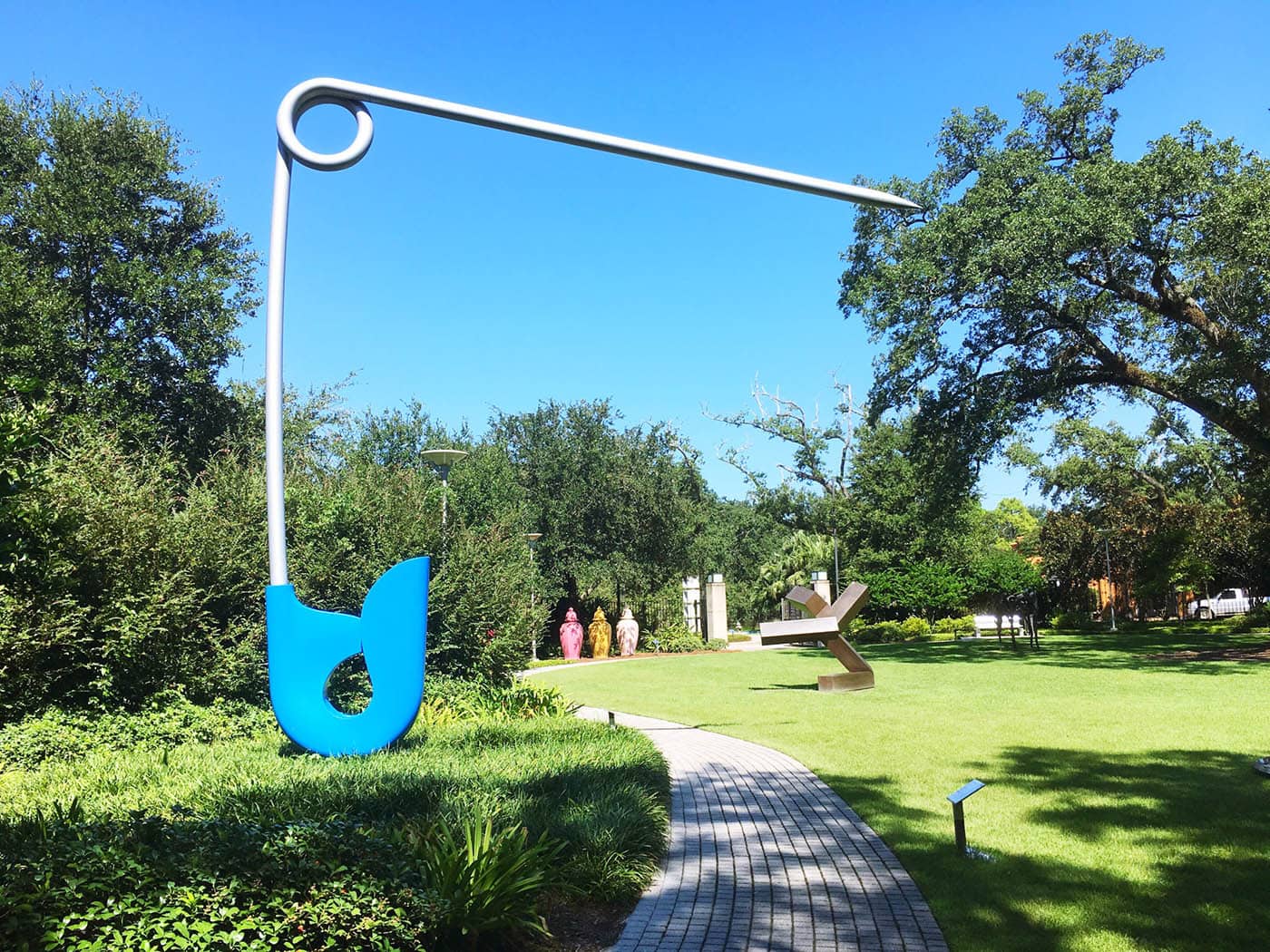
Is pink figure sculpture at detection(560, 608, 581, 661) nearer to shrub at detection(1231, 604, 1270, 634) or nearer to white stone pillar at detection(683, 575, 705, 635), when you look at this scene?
white stone pillar at detection(683, 575, 705, 635)

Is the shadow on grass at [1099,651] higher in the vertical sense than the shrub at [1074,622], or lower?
lower

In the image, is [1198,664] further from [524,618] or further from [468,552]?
[468,552]

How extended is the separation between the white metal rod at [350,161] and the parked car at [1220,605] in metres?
33.1

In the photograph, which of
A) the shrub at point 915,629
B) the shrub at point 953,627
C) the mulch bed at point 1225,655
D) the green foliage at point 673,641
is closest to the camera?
the mulch bed at point 1225,655

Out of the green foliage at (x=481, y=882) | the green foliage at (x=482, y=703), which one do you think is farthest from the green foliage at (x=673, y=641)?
the green foliage at (x=481, y=882)

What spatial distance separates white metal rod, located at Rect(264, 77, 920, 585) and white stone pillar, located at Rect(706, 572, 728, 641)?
28.5 meters

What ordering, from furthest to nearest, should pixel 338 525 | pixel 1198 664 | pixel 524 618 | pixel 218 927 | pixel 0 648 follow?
1. pixel 1198 664
2. pixel 524 618
3. pixel 338 525
4. pixel 0 648
5. pixel 218 927

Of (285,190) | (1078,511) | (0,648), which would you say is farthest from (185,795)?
(1078,511)

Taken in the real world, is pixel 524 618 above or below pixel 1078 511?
below

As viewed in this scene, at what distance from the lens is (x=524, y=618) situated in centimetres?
1404

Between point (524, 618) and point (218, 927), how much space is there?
10.4 m

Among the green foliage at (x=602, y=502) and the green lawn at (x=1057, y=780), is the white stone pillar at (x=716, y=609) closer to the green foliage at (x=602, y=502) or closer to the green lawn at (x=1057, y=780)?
the green foliage at (x=602, y=502)

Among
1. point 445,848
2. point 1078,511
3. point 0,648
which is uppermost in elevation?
point 1078,511

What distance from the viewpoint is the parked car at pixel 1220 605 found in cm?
3316
